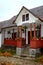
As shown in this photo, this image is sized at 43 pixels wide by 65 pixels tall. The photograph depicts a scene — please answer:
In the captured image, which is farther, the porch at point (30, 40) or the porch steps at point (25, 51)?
the porch steps at point (25, 51)

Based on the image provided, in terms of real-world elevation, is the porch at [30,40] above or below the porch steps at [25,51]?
above

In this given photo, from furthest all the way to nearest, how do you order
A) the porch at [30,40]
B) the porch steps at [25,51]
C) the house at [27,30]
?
the porch steps at [25,51] → the house at [27,30] → the porch at [30,40]

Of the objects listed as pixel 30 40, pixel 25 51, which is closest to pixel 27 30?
pixel 25 51

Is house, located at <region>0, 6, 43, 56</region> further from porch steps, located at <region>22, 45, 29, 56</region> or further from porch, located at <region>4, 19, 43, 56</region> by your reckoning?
porch steps, located at <region>22, 45, 29, 56</region>

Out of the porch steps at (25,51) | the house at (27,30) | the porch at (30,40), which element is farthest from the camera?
the porch steps at (25,51)

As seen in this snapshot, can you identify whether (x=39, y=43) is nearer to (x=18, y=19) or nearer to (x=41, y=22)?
(x=41, y=22)

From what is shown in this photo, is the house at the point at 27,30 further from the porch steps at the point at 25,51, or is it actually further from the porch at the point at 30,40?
the porch steps at the point at 25,51

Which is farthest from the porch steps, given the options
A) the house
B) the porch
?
the house

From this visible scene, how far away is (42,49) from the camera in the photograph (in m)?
25.6

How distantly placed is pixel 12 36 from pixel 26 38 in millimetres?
4489

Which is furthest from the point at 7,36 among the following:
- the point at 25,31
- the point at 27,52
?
the point at 27,52

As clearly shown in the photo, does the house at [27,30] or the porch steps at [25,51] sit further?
the porch steps at [25,51]

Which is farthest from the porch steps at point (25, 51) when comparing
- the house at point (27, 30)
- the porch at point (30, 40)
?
the house at point (27, 30)

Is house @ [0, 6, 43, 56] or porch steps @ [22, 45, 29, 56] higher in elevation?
house @ [0, 6, 43, 56]
